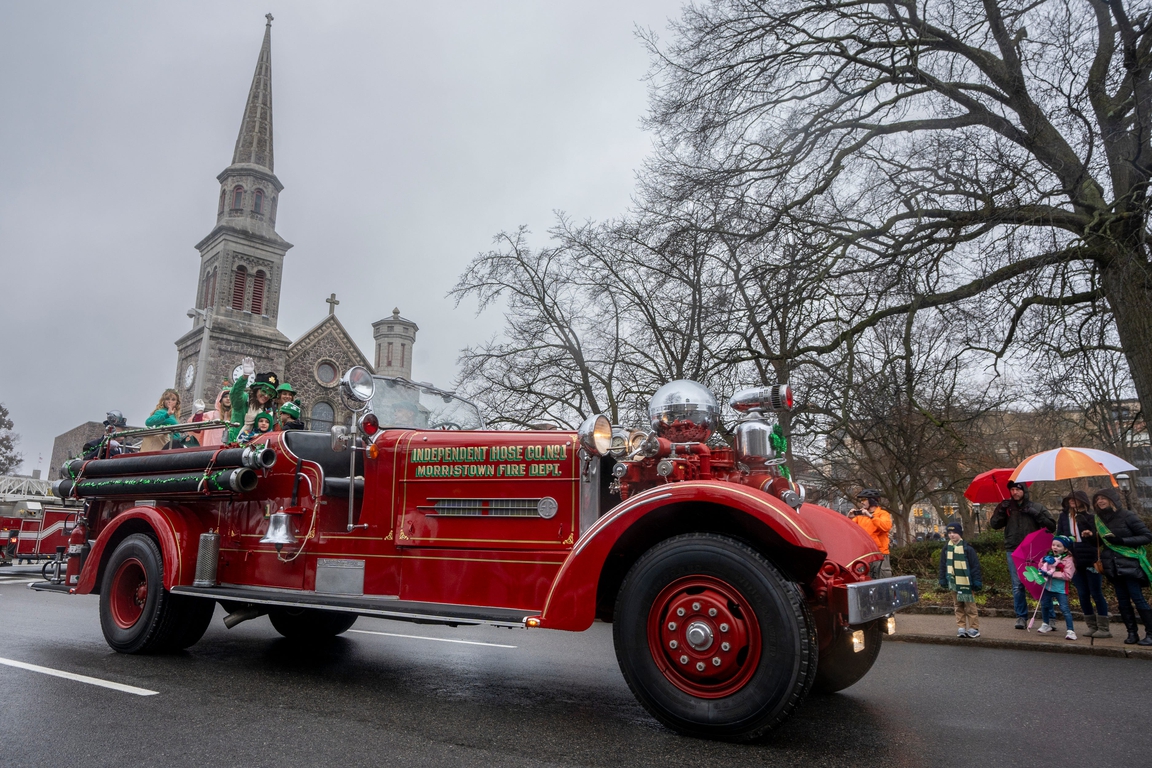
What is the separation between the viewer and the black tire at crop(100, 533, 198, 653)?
227 inches

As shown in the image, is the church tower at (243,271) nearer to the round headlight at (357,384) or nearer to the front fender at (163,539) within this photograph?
the front fender at (163,539)

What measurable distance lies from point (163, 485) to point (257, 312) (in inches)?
1556

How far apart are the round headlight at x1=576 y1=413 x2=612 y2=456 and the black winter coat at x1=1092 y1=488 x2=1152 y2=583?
6256 mm

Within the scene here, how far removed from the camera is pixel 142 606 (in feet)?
19.8

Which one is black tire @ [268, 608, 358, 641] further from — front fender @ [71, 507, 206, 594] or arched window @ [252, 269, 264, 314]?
arched window @ [252, 269, 264, 314]

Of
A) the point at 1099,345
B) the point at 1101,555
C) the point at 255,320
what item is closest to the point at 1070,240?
the point at 1099,345

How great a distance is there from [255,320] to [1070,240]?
133 ft

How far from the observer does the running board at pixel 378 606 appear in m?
4.16

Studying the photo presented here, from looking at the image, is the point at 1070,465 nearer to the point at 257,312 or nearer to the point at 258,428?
the point at 258,428

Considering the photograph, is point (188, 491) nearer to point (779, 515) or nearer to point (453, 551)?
point (453, 551)

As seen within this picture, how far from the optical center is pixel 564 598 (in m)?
4.06

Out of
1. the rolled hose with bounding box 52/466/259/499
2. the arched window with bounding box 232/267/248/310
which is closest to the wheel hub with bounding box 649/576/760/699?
the rolled hose with bounding box 52/466/259/499

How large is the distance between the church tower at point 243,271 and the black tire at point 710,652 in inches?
1513

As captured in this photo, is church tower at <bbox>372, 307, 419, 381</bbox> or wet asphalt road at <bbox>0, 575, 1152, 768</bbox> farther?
church tower at <bbox>372, 307, 419, 381</bbox>
